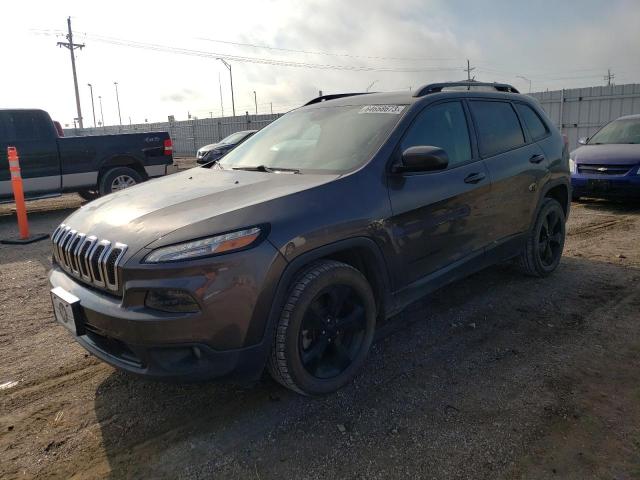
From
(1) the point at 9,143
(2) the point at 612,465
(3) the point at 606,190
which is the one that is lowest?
(2) the point at 612,465

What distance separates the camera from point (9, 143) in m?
8.62

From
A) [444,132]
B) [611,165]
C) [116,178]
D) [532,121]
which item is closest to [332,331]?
[444,132]

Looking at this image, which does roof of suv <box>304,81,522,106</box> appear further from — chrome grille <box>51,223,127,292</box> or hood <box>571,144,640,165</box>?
hood <box>571,144,640,165</box>

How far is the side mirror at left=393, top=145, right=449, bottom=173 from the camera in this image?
306 centimetres

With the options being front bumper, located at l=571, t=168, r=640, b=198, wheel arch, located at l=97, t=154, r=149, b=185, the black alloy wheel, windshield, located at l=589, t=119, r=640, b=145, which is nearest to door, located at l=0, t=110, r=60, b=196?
wheel arch, located at l=97, t=154, r=149, b=185

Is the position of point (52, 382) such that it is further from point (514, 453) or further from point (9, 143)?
point (9, 143)

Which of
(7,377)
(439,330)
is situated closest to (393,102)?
(439,330)

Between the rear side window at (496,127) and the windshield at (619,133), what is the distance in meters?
6.01

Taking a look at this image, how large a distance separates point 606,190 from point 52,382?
8634mm

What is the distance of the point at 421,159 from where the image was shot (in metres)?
3.06

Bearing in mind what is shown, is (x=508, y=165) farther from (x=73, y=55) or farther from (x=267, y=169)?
(x=73, y=55)

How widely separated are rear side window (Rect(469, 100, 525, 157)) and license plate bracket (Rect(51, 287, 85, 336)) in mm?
3116

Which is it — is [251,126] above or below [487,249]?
above

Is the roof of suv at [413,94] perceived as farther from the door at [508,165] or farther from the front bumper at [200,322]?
the front bumper at [200,322]
